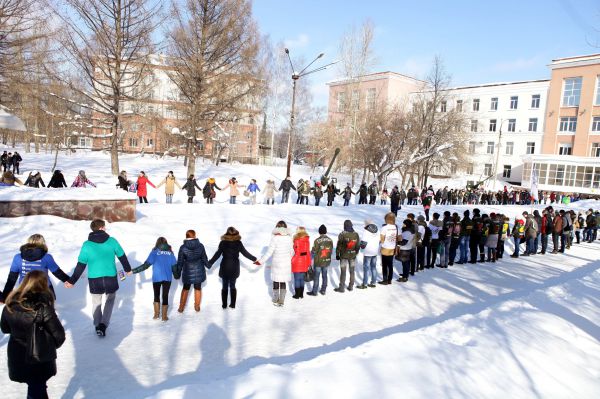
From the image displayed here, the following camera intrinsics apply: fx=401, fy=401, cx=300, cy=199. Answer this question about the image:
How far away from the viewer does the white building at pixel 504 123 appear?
175 ft

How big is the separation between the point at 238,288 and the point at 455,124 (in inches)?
1346

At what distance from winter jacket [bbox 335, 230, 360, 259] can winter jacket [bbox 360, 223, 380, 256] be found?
1.17 feet

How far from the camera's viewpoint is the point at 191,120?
24.7 meters

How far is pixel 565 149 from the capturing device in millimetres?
50781

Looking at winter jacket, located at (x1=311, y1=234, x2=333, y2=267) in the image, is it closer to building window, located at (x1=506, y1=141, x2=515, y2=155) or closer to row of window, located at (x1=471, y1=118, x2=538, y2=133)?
row of window, located at (x1=471, y1=118, x2=538, y2=133)

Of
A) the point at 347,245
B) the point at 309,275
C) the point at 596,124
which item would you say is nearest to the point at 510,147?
the point at 596,124

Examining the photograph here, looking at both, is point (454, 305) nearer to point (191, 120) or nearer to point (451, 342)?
point (451, 342)

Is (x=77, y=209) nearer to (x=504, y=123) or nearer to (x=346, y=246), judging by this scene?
(x=346, y=246)

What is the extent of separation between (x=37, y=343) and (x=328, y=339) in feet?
13.6

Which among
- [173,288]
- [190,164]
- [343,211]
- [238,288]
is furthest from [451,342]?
[190,164]

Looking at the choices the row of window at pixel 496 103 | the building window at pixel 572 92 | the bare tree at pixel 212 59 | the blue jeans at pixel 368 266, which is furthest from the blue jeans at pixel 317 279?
the building window at pixel 572 92

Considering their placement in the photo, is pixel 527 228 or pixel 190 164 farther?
pixel 190 164

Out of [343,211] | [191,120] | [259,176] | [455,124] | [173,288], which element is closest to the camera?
[173,288]

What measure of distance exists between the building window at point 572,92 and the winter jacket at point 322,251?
178 feet
